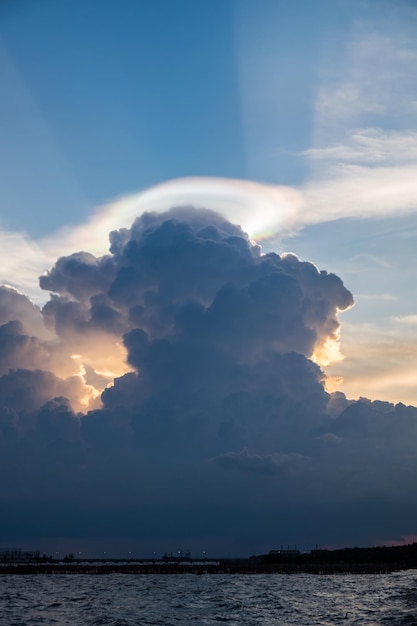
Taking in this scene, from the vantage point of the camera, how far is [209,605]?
84.7 meters

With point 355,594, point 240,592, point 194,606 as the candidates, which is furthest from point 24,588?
point 355,594

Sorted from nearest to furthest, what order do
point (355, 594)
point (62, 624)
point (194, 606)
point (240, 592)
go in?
point (62, 624) → point (194, 606) → point (355, 594) → point (240, 592)

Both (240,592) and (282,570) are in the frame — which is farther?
(282,570)

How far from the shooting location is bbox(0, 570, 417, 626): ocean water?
6862 cm

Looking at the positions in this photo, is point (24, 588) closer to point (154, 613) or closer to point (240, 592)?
point (240, 592)

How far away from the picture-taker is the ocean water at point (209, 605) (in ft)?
225

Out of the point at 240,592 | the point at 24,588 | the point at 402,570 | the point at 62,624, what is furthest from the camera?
the point at 402,570

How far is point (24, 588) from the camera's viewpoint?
387ft

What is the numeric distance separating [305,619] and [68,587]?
2510 inches

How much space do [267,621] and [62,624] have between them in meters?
18.9

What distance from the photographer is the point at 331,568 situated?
17688cm

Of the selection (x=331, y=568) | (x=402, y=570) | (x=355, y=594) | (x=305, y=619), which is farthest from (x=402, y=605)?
(x=402, y=570)

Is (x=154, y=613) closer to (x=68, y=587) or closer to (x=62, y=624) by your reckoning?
(x=62, y=624)

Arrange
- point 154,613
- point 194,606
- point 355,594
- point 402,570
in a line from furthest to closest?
point 402,570
point 355,594
point 194,606
point 154,613
